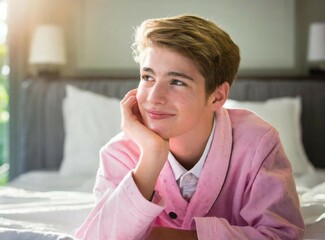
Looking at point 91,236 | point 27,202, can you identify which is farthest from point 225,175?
point 27,202

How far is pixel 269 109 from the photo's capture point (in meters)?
2.71

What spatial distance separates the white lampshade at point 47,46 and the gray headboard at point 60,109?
19 cm

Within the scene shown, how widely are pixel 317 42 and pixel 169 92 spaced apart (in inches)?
88.7

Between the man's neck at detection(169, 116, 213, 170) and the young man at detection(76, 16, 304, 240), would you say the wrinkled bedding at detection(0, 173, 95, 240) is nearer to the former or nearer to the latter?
the young man at detection(76, 16, 304, 240)

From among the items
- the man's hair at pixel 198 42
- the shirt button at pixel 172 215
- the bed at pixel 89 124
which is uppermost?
the man's hair at pixel 198 42

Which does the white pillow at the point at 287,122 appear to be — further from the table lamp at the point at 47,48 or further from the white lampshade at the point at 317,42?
the table lamp at the point at 47,48

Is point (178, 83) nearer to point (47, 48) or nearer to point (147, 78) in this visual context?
point (147, 78)

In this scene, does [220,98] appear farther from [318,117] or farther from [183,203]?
[318,117]

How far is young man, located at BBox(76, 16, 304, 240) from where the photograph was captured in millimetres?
1097

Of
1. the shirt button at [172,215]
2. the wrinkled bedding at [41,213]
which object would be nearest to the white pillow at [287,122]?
the wrinkled bedding at [41,213]

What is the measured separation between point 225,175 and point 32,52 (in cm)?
242

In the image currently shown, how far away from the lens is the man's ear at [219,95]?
1.27m

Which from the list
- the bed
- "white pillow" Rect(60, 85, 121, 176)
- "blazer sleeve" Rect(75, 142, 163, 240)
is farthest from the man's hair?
"white pillow" Rect(60, 85, 121, 176)

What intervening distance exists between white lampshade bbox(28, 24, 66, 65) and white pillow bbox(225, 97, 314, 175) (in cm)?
127
